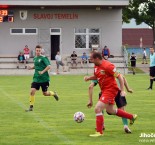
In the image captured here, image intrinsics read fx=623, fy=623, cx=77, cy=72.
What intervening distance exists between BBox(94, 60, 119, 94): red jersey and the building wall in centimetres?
4067

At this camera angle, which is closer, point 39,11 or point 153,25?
point 39,11

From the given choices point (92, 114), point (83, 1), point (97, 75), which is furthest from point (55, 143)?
point (83, 1)

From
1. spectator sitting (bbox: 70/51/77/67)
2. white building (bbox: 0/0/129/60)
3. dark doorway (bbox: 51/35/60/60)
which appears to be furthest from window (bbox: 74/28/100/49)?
spectator sitting (bbox: 70/51/77/67)

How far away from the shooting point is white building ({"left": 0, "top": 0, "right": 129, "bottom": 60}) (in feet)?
173

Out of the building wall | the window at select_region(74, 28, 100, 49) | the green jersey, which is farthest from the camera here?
Answer: the window at select_region(74, 28, 100, 49)

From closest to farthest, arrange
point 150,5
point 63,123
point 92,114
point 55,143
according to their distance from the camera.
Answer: point 55,143, point 63,123, point 92,114, point 150,5

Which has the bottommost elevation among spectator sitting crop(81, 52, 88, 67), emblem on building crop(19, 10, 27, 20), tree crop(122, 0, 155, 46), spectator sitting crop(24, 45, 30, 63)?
spectator sitting crop(81, 52, 88, 67)

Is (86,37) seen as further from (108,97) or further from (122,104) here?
(108,97)

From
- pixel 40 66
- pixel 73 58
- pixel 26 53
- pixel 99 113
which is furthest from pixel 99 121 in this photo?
pixel 26 53

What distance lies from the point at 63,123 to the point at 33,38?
38.5 meters

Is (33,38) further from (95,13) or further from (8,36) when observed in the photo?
(95,13)

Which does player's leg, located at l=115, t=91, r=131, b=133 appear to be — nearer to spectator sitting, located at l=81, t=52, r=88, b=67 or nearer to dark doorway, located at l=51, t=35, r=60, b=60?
spectator sitting, located at l=81, t=52, r=88, b=67

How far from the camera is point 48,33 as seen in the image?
53438mm

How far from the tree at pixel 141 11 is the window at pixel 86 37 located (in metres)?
19.3
